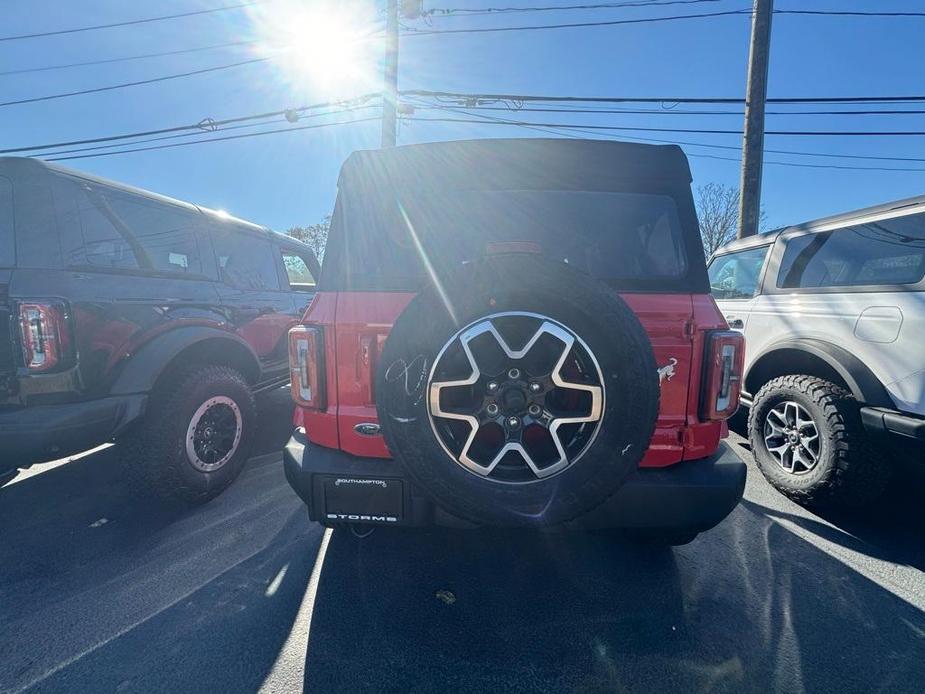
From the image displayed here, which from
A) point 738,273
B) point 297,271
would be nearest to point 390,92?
point 297,271

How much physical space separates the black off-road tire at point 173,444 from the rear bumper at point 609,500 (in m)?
1.65

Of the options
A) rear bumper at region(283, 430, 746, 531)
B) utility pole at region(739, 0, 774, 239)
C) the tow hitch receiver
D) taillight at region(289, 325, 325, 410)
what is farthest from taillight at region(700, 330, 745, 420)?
utility pole at region(739, 0, 774, 239)

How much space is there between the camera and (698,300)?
1.71m

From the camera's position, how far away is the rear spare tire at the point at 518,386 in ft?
4.69

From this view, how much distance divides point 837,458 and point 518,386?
267cm

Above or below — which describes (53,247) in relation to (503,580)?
above

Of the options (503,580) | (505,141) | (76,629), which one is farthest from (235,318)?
(503,580)

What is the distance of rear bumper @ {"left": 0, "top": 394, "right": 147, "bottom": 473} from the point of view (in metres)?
2.04

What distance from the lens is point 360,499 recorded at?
5.30 feet

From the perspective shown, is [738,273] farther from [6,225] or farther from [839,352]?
[6,225]

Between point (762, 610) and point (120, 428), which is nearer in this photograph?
point (762, 610)

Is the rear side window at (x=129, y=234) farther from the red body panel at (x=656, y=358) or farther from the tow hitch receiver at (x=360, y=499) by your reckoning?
the tow hitch receiver at (x=360, y=499)

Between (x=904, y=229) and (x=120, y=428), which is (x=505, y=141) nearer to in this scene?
(x=120, y=428)

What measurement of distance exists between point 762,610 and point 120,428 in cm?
371
